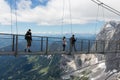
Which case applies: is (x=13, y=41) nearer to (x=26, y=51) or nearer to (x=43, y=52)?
(x=26, y=51)

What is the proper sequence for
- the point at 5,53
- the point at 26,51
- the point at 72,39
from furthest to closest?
the point at 72,39
the point at 26,51
the point at 5,53

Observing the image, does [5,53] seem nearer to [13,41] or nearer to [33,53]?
[13,41]

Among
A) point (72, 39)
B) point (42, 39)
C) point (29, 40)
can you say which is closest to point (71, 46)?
point (72, 39)

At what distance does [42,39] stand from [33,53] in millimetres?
3430

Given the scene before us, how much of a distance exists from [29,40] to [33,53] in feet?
5.95

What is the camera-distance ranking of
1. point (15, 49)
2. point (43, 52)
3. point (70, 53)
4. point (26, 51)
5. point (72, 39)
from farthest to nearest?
1. point (72, 39)
2. point (70, 53)
3. point (43, 52)
4. point (26, 51)
5. point (15, 49)

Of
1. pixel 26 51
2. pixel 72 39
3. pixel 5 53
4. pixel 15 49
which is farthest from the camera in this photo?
pixel 72 39

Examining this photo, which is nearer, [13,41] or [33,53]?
[13,41]

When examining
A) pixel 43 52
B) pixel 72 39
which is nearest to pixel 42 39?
pixel 43 52

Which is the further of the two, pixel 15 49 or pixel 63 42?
pixel 63 42

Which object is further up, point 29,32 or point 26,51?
point 29,32

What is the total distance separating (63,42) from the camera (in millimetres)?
37406

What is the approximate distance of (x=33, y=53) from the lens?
26.5 meters

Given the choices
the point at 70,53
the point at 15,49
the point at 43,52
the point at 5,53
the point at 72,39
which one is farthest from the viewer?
the point at 72,39
